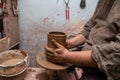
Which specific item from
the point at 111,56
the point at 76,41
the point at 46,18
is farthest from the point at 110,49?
the point at 46,18

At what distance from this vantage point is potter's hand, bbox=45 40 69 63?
85cm

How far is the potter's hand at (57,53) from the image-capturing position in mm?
854

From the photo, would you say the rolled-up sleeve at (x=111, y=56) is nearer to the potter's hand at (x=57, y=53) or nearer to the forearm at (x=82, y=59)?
the forearm at (x=82, y=59)

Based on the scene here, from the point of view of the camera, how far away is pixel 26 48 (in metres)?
2.29

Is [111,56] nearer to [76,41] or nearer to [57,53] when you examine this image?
[57,53]

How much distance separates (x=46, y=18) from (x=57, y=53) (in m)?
1.30

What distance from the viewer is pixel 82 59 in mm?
793

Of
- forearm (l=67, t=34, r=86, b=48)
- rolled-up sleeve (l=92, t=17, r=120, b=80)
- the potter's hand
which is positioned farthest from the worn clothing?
forearm (l=67, t=34, r=86, b=48)

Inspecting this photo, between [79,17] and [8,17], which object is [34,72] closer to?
[8,17]

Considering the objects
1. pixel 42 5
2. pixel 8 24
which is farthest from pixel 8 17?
pixel 42 5

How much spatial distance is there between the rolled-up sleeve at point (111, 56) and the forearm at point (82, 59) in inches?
1.1

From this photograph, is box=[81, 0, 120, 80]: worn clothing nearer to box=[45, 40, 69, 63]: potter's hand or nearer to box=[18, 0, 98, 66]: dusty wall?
box=[45, 40, 69, 63]: potter's hand

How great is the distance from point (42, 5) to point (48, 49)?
4.11ft

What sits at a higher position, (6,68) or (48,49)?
(48,49)
